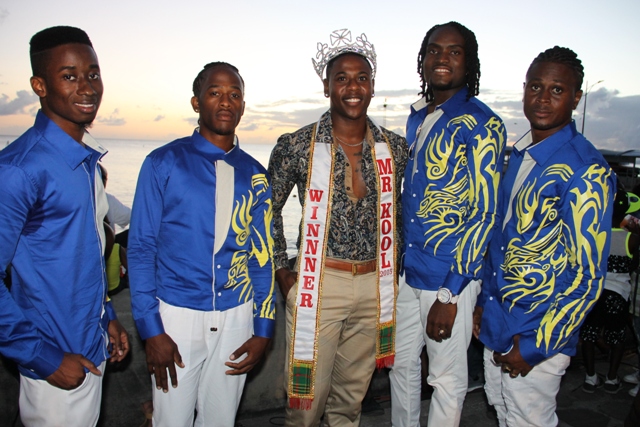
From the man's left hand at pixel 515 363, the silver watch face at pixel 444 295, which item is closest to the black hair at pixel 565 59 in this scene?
the silver watch face at pixel 444 295

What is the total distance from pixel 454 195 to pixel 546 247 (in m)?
0.54

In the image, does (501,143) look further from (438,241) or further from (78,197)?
(78,197)

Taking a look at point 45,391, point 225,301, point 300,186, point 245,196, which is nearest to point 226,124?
point 245,196

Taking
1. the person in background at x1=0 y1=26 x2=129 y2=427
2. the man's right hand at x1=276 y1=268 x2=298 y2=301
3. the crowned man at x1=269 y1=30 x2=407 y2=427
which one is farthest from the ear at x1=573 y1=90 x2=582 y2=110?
the person in background at x1=0 y1=26 x2=129 y2=427

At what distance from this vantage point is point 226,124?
2512 millimetres

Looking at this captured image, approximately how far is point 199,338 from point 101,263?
1.91ft

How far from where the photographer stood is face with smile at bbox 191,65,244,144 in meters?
2.50

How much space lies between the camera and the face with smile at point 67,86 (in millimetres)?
2012

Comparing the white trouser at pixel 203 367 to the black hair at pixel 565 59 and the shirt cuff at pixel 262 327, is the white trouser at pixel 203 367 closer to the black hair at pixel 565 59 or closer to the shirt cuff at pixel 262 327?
the shirt cuff at pixel 262 327

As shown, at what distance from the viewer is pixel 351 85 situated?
281cm

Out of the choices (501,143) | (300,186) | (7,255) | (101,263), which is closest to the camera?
(7,255)

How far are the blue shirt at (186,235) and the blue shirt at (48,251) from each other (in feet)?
0.77

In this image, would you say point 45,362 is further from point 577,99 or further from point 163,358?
point 577,99

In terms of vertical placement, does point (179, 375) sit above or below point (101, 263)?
below
